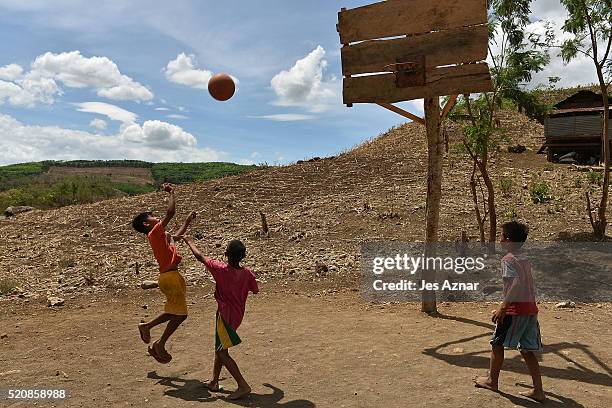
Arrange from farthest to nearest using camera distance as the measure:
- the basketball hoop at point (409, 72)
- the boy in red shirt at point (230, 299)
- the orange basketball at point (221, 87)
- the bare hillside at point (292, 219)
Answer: the bare hillside at point (292, 219), the basketball hoop at point (409, 72), the orange basketball at point (221, 87), the boy in red shirt at point (230, 299)

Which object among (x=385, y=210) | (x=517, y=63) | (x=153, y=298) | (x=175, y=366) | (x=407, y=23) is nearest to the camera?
(x=175, y=366)

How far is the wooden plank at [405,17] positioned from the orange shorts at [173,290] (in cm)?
478

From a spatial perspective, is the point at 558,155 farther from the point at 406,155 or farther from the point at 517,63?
the point at 517,63

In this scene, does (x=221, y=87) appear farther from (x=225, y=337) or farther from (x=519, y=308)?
(x=519, y=308)

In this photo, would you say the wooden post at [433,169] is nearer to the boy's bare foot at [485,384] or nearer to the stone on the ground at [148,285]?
the boy's bare foot at [485,384]

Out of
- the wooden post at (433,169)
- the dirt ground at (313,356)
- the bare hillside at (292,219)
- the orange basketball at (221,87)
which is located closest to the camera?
the dirt ground at (313,356)

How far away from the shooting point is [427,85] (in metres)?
7.55

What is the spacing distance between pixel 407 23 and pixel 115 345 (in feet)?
21.1

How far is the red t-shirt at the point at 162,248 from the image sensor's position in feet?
17.6

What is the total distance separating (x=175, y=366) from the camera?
6.00 m

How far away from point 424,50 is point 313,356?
15.5 ft

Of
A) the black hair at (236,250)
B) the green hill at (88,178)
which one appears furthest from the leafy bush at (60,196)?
the black hair at (236,250)

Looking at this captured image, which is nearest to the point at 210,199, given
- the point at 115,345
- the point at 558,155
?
the point at 115,345

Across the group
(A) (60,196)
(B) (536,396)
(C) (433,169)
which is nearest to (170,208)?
(B) (536,396)
